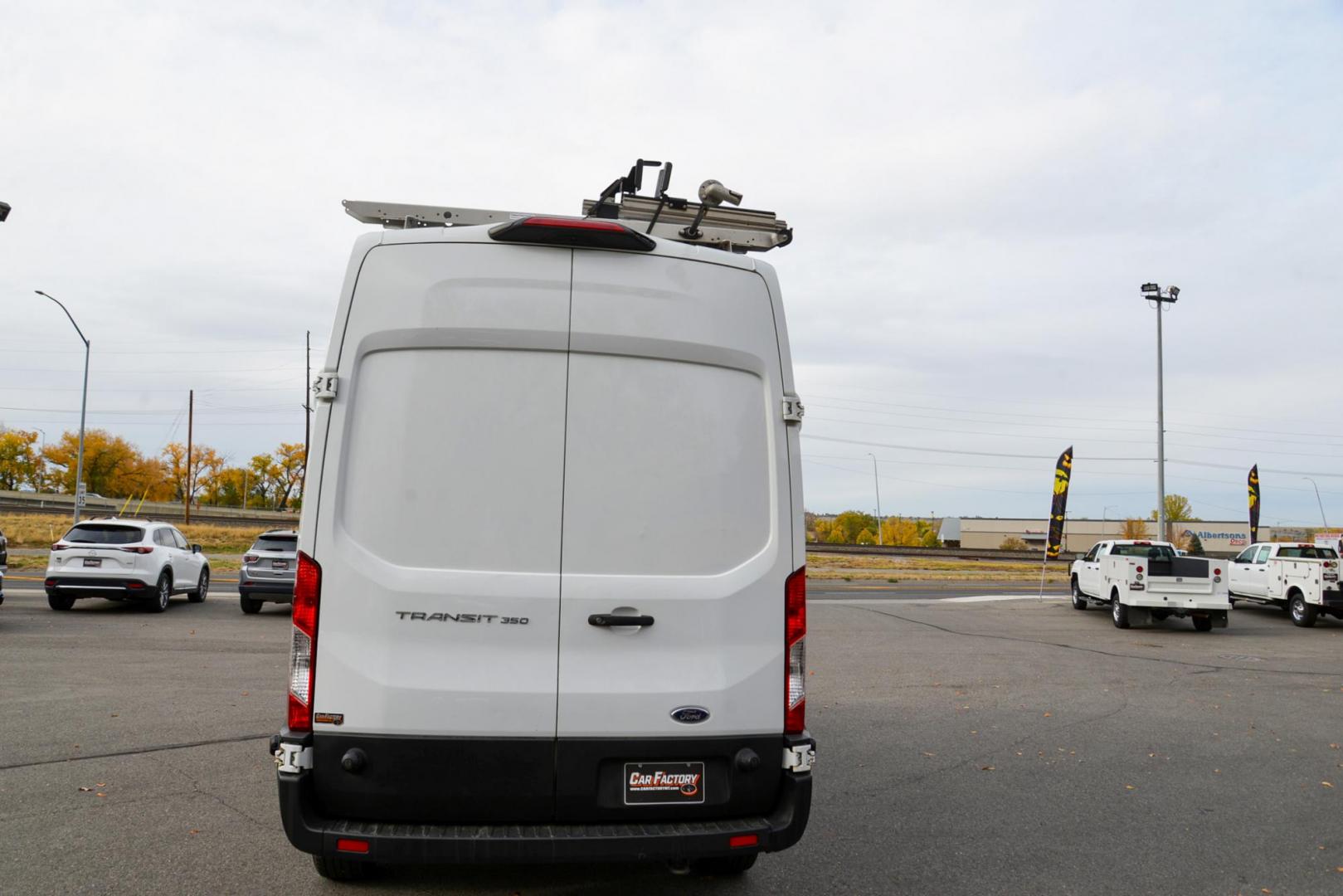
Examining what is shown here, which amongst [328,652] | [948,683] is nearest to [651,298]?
[328,652]

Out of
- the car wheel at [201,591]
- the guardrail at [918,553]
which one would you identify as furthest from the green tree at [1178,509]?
the car wheel at [201,591]

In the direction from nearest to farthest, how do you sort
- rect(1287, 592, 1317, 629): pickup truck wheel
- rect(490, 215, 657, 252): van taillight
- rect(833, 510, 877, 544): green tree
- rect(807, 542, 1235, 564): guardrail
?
1. rect(490, 215, 657, 252): van taillight
2. rect(1287, 592, 1317, 629): pickup truck wheel
3. rect(807, 542, 1235, 564): guardrail
4. rect(833, 510, 877, 544): green tree

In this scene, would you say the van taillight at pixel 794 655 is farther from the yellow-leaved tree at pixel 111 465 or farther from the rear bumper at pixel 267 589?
the yellow-leaved tree at pixel 111 465

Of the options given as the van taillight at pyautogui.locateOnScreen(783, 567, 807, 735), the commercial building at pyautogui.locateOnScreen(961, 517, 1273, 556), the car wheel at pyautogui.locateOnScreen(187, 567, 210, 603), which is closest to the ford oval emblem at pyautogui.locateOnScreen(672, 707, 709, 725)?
the van taillight at pyautogui.locateOnScreen(783, 567, 807, 735)

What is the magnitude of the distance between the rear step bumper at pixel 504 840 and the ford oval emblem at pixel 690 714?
1.30 feet

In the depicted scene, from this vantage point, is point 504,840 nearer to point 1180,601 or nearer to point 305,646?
point 305,646

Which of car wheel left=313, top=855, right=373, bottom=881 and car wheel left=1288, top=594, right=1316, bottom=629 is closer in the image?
car wheel left=313, top=855, right=373, bottom=881

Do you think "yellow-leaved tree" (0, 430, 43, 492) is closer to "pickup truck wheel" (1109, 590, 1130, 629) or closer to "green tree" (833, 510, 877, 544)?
"green tree" (833, 510, 877, 544)

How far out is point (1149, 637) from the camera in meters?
18.0

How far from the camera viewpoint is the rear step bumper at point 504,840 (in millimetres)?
3639

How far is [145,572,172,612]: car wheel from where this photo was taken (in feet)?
59.9

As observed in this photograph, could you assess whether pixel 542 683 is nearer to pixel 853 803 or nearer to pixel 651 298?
pixel 651 298

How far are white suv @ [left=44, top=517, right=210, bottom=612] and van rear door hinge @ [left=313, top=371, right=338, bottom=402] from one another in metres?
16.4

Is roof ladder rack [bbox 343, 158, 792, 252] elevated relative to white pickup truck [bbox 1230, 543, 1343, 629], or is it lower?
elevated
